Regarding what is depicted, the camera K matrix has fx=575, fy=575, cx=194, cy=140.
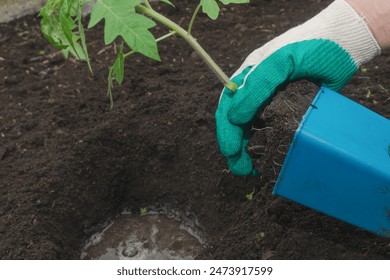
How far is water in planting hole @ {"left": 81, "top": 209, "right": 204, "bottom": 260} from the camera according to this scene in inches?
85.7

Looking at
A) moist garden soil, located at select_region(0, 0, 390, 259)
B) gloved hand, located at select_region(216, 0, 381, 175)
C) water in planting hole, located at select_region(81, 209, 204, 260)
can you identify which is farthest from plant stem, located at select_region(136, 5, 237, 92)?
water in planting hole, located at select_region(81, 209, 204, 260)

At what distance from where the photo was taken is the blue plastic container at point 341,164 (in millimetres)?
1485

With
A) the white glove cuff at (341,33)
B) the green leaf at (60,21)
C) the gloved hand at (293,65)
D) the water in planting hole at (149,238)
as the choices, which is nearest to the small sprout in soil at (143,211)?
the water in planting hole at (149,238)

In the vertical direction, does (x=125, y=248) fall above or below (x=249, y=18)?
below

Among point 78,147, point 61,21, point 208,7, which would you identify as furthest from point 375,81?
point 61,21

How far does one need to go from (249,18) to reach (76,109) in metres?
1.05

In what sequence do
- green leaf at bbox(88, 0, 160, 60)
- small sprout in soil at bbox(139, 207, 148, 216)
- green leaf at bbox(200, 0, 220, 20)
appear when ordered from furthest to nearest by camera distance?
1. small sprout in soil at bbox(139, 207, 148, 216)
2. green leaf at bbox(200, 0, 220, 20)
3. green leaf at bbox(88, 0, 160, 60)

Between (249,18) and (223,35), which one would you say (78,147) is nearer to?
(223,35)

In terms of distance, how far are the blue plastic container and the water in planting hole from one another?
733 mm

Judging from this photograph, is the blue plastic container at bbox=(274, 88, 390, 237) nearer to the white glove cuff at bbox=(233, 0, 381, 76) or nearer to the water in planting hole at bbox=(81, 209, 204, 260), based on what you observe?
the white glove cuff at bbox=(233, 0, 381, 76)

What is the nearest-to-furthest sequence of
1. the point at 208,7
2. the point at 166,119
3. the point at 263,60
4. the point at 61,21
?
the point at 61,21 < the point at 208,7 < the point at 263,60 < the point at 166,119

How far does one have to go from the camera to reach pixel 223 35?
9.42ft

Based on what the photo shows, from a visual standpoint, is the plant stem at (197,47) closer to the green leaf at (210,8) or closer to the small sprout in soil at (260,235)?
the green leaf at (210,8)

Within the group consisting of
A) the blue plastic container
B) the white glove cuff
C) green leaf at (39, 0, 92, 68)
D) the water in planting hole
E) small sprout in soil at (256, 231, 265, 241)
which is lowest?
the water in planting hole
